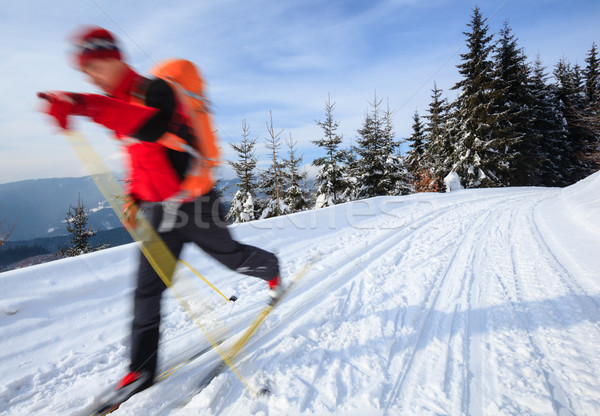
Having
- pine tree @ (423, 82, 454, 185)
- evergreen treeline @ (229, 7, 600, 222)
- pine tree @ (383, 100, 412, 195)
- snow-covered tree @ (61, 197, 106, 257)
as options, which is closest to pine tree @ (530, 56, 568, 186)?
evergreen treeline @ (229, 7, 600, 222)

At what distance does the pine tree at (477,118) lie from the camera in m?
18.7

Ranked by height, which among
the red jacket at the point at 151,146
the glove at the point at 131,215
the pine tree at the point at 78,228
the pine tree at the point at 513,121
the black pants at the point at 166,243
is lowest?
the pine tree at the point at 78,228

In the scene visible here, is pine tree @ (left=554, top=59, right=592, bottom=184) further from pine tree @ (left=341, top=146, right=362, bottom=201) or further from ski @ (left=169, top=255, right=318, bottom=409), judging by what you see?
ski @ (left=169, top=255, right=318, bottom=409)

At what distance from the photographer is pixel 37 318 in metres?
2.18

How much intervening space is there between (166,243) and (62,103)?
2.80 feet

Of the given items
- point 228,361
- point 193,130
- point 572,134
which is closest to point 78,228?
point 228,361

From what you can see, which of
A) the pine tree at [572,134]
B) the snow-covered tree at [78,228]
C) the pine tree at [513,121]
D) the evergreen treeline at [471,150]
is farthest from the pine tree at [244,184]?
the pine tree at [572,134]

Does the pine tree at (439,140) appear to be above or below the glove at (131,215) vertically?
above

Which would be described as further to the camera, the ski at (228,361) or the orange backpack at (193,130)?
the ski at (228,361)

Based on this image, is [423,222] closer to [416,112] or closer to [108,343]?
[108,343]

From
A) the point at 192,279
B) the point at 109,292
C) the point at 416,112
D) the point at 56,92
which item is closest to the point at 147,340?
the point at 56,92

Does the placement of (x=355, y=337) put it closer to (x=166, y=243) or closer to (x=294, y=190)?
(x=166, y=243)

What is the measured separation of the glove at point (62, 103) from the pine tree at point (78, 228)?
61.2 feet

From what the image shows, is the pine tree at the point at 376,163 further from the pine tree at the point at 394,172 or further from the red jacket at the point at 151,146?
the red jacket at the point at 151,146
